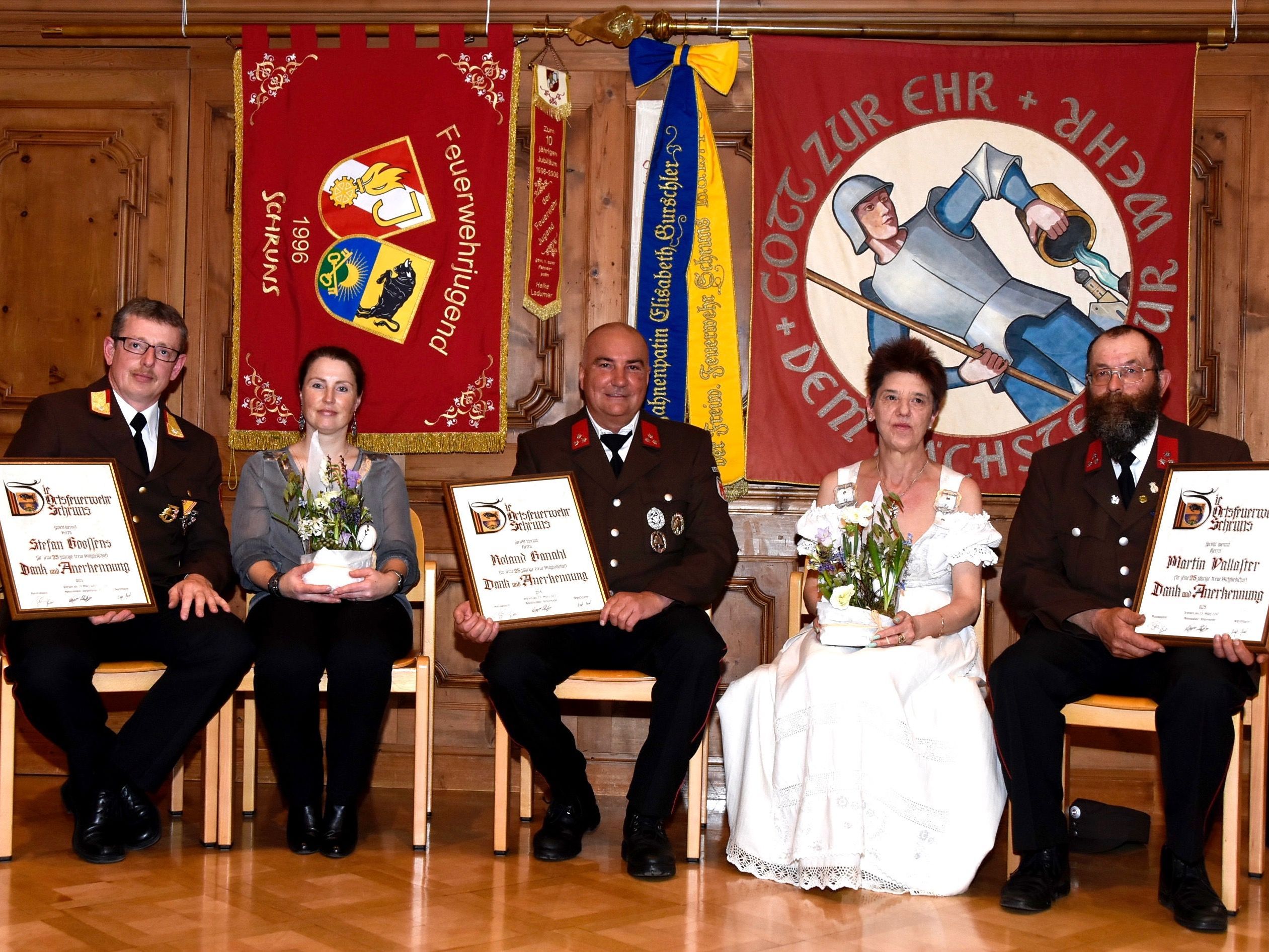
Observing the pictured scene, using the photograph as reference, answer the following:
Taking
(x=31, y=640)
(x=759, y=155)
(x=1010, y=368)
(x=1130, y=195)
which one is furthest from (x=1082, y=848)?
(x=31, y=640)

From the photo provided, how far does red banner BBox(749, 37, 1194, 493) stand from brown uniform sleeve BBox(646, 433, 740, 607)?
56cm

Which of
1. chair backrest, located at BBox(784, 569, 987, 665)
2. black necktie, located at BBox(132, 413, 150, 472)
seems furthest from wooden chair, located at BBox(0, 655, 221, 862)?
chair backrest, located at BBox(784, 569, 987, 665)

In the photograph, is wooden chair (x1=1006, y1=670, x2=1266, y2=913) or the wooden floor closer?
the wooden floor

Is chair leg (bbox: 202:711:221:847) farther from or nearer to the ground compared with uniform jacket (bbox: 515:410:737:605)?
nearer to the ground

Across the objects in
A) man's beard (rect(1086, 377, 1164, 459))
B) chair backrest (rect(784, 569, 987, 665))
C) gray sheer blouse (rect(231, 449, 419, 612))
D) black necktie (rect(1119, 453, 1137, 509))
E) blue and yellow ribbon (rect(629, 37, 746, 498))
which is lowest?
chair backrest (rect(784, 569, 987, 665))

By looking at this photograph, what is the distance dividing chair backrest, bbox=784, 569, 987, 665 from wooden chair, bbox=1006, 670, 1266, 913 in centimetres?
41

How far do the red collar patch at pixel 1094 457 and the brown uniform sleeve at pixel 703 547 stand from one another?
1.13 meters

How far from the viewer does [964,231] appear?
15.1 feet

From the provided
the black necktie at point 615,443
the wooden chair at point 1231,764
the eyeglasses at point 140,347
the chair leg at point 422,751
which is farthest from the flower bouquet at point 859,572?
the eyeglasses at point 140,347

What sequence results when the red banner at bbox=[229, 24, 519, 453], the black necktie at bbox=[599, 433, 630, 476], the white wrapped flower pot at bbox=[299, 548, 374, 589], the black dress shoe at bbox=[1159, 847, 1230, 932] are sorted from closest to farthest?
the black dress shoe at bbox=[1159, 847, 1230, 932]
the white wrapped flower pot at bbox=[299, 548, 374, 589]
the black necktie at bbox=[599, 433, 630, 476]
the red banner at bbox=[229, 24, 519, 453]

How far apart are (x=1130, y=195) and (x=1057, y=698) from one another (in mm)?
2118

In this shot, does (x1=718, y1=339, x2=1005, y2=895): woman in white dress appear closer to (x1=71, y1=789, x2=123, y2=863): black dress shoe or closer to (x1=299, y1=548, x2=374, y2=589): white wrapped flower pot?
(x1=299, y1=548, x2=374, y2=589): white wrapped flower pot

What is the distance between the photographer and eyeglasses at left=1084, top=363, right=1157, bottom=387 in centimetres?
363

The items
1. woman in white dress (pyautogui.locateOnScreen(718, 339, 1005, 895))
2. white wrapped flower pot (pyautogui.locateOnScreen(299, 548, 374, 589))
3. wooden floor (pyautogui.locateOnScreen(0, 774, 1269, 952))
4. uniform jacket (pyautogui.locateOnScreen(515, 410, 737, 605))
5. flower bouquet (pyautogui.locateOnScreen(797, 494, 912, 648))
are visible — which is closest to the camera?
wooden floor (pyautogui.locateOnScreen(0, 774, 1269, 952))
